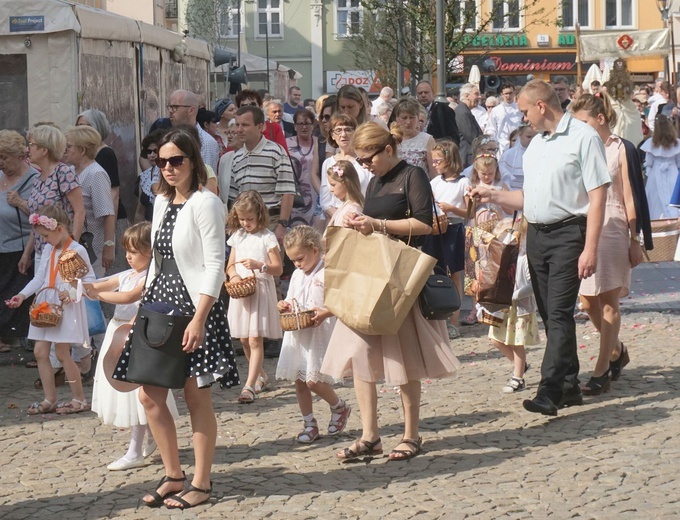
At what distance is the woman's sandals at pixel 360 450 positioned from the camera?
704 centimetres

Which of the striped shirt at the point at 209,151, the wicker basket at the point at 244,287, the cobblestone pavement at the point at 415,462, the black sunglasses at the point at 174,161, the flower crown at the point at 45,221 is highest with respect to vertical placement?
the striped shirt at the point at 209,151

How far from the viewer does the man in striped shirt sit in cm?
1053

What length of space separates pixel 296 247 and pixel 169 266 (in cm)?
209

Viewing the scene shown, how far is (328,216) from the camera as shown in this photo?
1063 cm

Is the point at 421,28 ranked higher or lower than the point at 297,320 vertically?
higher

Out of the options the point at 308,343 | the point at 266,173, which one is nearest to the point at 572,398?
the point at 308,343

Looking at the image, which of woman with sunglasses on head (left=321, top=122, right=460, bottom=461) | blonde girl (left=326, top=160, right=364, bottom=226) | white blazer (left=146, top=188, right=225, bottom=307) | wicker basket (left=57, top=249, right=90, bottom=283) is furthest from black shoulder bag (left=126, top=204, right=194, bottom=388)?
wicker basket (left=57, top=249, right=90, bottom=283)

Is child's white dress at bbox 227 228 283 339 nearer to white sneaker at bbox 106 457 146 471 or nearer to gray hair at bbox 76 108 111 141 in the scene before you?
white sneaker at bbox 106 457 146 471

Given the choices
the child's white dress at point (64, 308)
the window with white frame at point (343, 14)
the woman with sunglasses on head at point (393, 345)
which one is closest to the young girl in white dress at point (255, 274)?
the child's white dress at point (64, 308)

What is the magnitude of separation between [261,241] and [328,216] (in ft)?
4.79

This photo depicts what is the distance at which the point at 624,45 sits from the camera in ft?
102

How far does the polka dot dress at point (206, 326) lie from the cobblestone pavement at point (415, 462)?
0.64 meters

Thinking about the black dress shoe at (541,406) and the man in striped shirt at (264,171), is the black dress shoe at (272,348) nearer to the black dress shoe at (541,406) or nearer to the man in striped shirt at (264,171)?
the man in striped shirt at (264,171)

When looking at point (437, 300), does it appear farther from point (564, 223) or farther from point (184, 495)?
point (184, 495)
